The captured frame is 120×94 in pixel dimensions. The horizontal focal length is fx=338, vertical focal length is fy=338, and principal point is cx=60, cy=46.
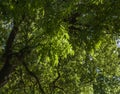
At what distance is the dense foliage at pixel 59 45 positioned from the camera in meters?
13.3

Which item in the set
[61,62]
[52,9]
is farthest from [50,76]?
[52,9]

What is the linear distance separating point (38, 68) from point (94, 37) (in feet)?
32.6

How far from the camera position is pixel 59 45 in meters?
13.4

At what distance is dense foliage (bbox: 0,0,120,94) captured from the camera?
13.3 meters

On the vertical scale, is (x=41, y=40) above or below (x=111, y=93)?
above

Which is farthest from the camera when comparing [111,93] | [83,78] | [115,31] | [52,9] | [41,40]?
[111,93]

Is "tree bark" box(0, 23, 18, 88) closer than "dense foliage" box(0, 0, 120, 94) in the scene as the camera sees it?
No

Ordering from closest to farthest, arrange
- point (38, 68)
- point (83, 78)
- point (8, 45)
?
point (8, 45), point (38, 68), point (83, 78)

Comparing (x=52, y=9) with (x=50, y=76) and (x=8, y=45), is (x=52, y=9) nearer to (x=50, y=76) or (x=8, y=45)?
(x=8, y=45)

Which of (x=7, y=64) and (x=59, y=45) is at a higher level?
(x=59, y=45)

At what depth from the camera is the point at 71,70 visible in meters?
25.7

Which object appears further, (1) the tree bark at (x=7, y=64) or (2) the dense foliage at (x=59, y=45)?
(1) the tree bark at (x=7, y=64)

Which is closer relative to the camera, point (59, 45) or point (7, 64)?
point (59, 45)

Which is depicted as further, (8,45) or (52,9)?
(8,45)
